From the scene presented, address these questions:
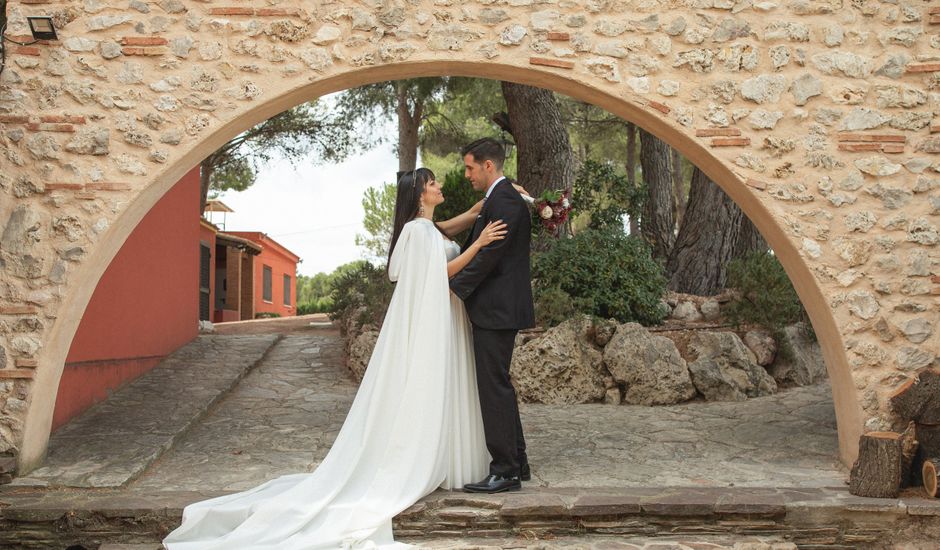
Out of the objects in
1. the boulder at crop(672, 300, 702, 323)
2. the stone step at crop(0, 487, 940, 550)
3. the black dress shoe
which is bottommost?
the stone step at crop(0, 487, 940, 550)

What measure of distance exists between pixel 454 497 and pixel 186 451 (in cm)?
224

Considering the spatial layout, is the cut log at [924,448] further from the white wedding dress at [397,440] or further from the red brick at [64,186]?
the red brick at [64,186]

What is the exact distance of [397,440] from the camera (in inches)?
161

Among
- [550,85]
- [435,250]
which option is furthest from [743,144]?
[435,250]

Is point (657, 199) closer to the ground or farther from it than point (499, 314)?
farther from it

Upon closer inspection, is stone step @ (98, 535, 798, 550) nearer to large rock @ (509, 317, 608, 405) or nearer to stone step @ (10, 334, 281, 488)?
stone step @ (10, 334, 281, 488)

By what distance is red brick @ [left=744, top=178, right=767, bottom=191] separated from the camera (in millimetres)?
4590

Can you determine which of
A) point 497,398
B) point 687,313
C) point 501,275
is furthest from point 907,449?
point 687,313

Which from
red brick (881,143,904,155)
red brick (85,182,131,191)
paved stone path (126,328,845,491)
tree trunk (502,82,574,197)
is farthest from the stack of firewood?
tree trunk (502,82,574,197)

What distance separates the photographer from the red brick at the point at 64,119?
14.9 feet

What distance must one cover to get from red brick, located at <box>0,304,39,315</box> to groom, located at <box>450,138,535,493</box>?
96.9 inches

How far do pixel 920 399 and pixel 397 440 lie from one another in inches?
118

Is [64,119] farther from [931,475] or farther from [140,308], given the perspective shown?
[931,475]

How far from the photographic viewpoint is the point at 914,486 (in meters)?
4.36
